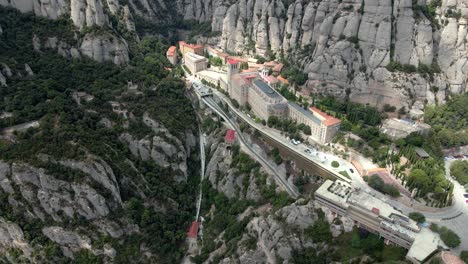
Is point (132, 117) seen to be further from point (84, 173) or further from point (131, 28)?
point (131, 28)

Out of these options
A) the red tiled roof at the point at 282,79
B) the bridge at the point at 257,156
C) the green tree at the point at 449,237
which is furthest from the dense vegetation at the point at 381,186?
the red tiled roof at the point at 282,79

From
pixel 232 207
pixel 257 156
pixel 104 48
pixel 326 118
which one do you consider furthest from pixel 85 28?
pixel 326 118

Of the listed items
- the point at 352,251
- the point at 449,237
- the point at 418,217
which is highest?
the point at 418,217

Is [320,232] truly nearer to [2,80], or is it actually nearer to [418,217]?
[418,217]

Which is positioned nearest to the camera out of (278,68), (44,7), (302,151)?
(302,151)

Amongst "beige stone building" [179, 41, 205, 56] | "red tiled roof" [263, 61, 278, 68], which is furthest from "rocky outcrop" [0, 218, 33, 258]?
"beige stone building" [179, 41, 205, 56]

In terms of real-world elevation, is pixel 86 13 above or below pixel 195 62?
above
